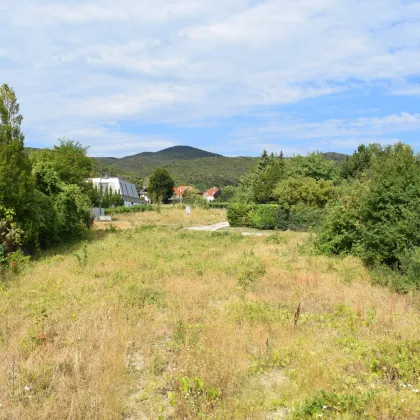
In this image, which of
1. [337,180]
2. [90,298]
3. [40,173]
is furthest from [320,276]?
[337,180]

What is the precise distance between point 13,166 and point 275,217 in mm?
20226

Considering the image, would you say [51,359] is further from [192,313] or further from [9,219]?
[9,219]

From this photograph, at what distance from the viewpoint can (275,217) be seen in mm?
29312

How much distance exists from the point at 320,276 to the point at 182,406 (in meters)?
7.61

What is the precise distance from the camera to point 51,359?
16.2 feet

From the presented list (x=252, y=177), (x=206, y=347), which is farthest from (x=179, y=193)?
(x=206, y=347)

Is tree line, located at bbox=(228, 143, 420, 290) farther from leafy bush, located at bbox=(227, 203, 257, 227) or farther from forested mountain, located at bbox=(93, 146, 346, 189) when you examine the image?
forested mountain, located at bbox=(93, 146, 346, 189)

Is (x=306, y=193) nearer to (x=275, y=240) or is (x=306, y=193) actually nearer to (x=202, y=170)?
(x=275, y=240)

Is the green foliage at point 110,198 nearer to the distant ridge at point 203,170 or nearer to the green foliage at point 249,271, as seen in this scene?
the green foliage at point 249,271

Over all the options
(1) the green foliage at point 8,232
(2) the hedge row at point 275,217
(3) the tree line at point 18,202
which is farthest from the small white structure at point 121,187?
(1) the green foliage at point 8,232

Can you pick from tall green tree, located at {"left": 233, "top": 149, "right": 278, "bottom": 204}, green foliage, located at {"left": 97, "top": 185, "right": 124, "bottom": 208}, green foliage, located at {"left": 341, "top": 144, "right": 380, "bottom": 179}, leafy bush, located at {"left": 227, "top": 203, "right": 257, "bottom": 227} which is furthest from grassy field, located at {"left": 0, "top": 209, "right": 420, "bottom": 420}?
green foliage, located at {"left": 97, "top": 185, "right": 124, "bottom": 208}

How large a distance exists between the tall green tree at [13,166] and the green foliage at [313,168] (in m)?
A: 27.1

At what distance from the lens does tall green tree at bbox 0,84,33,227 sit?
13164mm

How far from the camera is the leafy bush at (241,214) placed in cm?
3117
